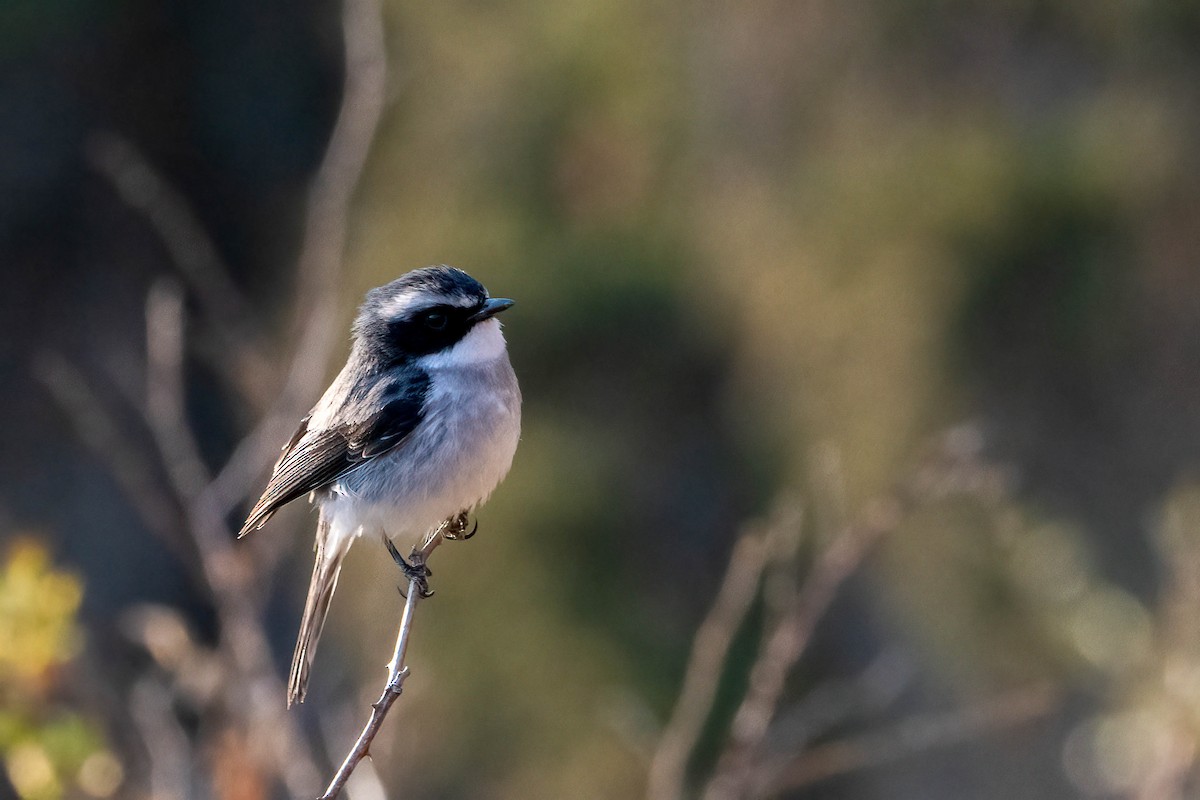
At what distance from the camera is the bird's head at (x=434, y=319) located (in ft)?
10.7

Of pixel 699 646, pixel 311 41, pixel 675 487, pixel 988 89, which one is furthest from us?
pixel 311 41

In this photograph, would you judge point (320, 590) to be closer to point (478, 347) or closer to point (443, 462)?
point (443, 462)

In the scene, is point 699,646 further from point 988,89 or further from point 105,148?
point 105,148

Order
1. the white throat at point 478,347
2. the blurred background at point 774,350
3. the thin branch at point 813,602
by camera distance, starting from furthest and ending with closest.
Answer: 1. the blurred background at point 774,350
2. the white throat at point 478,347
3. the thin branch at point 813,602

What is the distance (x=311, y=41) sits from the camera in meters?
12.7

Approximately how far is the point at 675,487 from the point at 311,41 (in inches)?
241

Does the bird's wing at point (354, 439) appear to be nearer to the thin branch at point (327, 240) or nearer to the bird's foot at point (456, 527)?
the thin branch at point (327, 240)

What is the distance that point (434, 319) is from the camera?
11.0 ft

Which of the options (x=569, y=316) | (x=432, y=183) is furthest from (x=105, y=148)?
(x=569, y=316)

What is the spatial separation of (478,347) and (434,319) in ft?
0.43

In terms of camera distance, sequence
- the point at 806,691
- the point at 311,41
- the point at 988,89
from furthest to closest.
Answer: the point at 311,41 → the point at 806,691 → the point at 988,89

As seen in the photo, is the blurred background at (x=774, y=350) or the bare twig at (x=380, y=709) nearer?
the bare twig at (x=380, y=709)

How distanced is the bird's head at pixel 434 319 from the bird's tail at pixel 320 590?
1.58ft

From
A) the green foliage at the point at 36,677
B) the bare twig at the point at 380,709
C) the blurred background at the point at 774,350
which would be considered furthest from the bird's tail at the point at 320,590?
the blurred background at the point at 774,350
